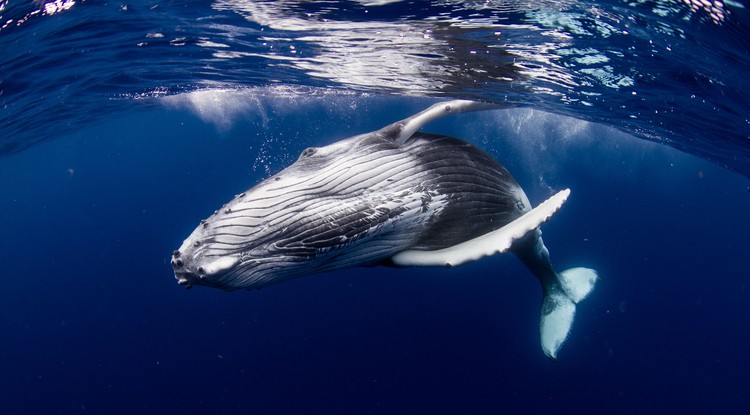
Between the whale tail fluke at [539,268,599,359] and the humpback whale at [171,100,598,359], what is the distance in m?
3.07

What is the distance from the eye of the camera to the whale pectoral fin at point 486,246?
12.6ft

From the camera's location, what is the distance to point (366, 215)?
3918mm

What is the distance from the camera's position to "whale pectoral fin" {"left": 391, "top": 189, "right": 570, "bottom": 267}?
3850 millimetres

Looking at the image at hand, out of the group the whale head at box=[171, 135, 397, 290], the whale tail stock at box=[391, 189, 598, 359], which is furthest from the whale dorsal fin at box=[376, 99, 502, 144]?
the whale tail stock at box=[391, 189, 598, 359]

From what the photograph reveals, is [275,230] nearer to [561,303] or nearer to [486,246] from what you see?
[486,246]

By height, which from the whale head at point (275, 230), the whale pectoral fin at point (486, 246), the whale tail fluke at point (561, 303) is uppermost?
the whale head at point (275, 230)

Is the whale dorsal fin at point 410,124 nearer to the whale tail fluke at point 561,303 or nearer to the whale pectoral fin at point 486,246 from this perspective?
the whale pectoral fin at point 486,246

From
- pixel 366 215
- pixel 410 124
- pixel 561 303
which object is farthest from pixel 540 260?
pixel 366 215

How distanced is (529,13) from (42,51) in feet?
39.6

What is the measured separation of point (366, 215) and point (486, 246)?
102cm

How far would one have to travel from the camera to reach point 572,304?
8211 millimetres

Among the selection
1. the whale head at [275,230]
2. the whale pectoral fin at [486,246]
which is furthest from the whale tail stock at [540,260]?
the whale head at [275,230]

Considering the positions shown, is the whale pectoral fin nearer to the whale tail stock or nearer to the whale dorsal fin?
the whale tail stock

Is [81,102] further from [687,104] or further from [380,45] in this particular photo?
[687,104]
